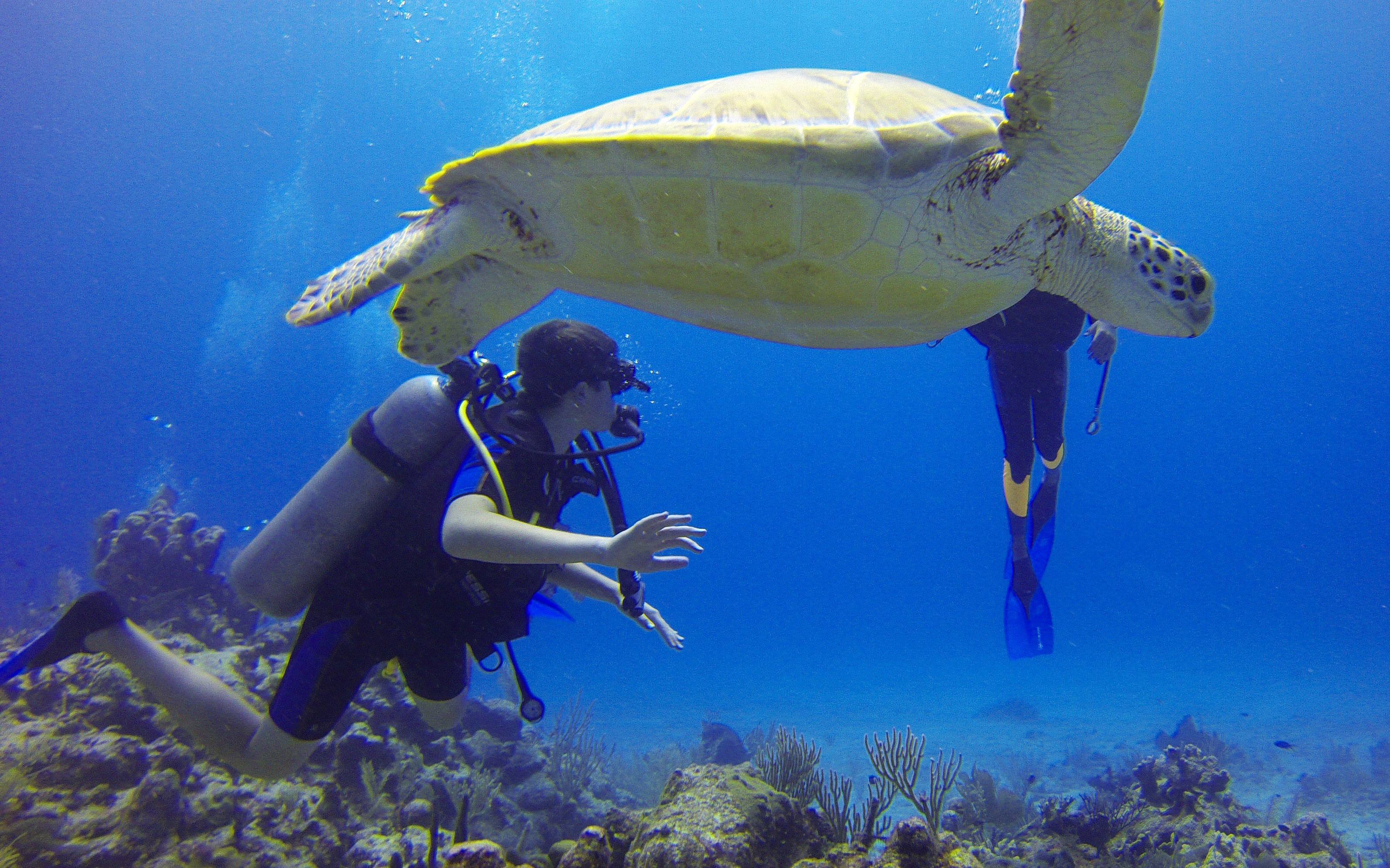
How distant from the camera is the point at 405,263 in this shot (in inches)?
80.5

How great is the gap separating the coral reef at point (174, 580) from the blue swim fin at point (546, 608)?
4.56 metres

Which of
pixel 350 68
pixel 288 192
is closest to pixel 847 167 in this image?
pixel 350 68

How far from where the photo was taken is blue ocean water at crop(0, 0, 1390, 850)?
2208 cm

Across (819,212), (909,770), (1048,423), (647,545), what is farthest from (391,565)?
(1048,423)

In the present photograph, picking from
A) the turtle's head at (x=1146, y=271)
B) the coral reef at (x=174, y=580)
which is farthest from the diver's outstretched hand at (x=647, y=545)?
the coral reef at (x=174, y=580)

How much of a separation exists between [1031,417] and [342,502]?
4.51 metres

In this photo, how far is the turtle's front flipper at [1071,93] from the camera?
1.41m

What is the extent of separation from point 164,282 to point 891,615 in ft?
229

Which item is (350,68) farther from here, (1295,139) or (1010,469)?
(1295,139)

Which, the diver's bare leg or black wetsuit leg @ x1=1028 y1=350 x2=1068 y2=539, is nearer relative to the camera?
the diver's bare leg

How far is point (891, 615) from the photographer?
5762 cm

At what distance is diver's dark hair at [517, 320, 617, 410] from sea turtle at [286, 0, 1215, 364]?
11.7 inches

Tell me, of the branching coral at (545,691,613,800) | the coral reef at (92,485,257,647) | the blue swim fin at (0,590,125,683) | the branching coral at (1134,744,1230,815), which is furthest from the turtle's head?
the coral reef at (92,485,257,647)

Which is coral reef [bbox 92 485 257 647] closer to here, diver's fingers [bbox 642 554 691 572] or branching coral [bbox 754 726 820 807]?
branching coral [bbox 754 726 820 807]
